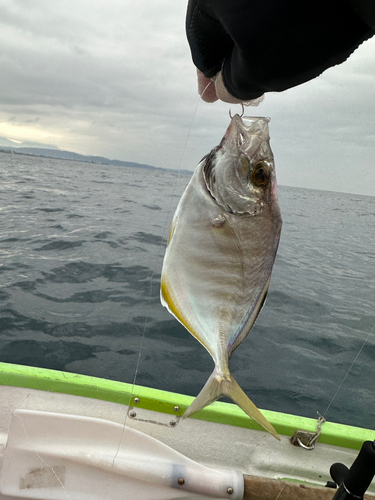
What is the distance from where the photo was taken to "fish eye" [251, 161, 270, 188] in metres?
1.10

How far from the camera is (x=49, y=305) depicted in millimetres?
4609

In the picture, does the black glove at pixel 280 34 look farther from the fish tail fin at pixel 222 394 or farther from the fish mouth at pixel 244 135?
the fish tail fin at pixel 222 394

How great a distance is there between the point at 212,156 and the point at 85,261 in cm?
546

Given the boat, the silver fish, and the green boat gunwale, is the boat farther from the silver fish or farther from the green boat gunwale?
the silver fish

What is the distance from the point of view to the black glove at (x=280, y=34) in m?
0.79

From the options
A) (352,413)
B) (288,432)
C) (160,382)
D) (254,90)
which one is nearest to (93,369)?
(160,382)

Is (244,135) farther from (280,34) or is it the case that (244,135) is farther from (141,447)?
(141,447)

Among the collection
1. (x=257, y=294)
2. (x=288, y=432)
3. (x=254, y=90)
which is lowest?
(x=288, y=432)

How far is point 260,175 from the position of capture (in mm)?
1110

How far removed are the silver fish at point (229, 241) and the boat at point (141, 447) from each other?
1.34 metres

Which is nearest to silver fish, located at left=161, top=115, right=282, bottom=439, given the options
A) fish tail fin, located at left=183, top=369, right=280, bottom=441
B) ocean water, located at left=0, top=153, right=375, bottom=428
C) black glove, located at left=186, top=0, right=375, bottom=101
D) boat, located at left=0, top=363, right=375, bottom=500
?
fish tail fin, located at left=183, top=369, right=280, bottom=441

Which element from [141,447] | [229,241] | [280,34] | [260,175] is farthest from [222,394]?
[141,447]

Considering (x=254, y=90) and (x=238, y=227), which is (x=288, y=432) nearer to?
(x=238, y=227)

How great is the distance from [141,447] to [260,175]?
189 centimetres
